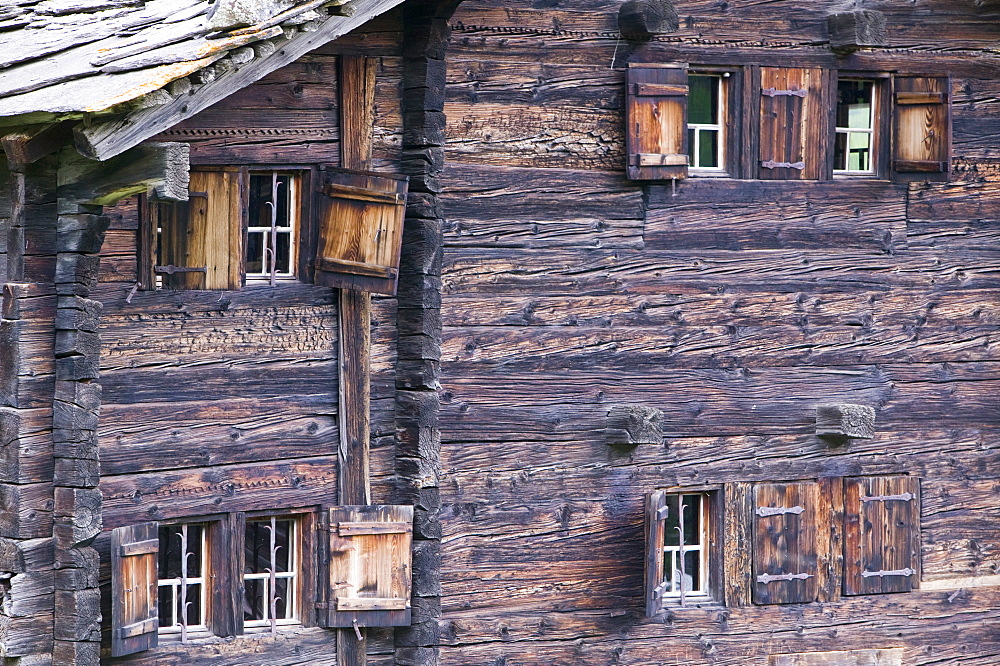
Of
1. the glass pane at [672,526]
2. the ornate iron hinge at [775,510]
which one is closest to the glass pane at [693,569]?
the glass pane at [672,526]

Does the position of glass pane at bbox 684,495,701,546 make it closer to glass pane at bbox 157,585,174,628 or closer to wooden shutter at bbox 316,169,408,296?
wooden shutter at bbox 316,169,408,296

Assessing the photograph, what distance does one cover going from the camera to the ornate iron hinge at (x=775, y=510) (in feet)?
35.9

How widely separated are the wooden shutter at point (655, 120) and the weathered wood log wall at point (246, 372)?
159 centimetres

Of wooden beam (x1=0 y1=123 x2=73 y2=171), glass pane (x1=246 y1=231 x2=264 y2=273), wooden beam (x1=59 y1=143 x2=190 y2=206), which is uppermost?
wooden beam (x1=0 y1=123 x2=73 y2=171)

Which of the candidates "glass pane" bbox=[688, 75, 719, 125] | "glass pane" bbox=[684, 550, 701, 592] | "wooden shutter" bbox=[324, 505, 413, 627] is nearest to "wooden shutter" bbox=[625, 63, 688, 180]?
"glass pane" bbox=[688, 75, 719, 125]

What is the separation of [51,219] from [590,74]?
3.68 m

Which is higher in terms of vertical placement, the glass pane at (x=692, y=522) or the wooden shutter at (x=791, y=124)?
the wooden shutter at (x=791, y=124)

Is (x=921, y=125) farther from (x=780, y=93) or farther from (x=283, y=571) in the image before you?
(x=283, y=571)

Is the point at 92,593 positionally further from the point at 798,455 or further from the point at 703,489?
the point at 798,455

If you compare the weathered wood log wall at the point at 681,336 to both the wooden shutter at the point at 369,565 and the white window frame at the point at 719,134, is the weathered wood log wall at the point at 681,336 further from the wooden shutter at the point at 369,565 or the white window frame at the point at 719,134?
the wooden shutter at the point at 369,565

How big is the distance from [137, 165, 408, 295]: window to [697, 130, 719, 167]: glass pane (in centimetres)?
233

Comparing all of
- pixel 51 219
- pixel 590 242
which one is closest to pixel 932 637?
pixel 590 242

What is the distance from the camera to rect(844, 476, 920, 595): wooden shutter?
441 inches

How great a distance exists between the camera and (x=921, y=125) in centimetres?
1130
